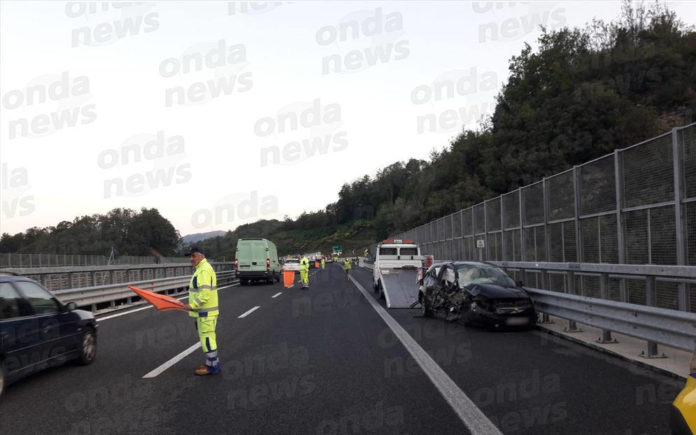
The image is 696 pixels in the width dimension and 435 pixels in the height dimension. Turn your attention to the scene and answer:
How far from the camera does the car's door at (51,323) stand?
23.9 ft

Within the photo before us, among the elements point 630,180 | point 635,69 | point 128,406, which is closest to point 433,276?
point 630,180

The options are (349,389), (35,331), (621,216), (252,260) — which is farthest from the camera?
(252,260)

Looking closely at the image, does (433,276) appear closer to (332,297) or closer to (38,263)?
(332,297)

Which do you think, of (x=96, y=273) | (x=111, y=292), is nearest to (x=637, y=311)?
(x=111, y=292)

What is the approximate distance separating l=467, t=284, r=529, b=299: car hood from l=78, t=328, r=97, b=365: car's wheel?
7.43 m

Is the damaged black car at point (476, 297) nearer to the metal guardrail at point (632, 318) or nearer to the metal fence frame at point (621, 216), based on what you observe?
the metal guardrail at point (632, 318)

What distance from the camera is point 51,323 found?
7.48 m

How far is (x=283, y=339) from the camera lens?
10.8 meters

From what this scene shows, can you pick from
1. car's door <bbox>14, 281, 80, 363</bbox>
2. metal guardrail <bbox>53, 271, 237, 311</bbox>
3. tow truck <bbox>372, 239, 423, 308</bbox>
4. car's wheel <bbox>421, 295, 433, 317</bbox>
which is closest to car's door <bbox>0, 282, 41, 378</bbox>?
car's door <bbox>14, 281, 80, 363</bbox>

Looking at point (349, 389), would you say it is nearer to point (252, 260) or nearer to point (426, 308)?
point (426, 308)

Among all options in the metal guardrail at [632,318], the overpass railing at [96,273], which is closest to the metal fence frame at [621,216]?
the metal guardrail at [632,318]

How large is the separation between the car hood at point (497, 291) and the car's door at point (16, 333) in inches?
325

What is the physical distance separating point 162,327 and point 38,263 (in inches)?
836

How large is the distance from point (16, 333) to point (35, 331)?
447 mm
